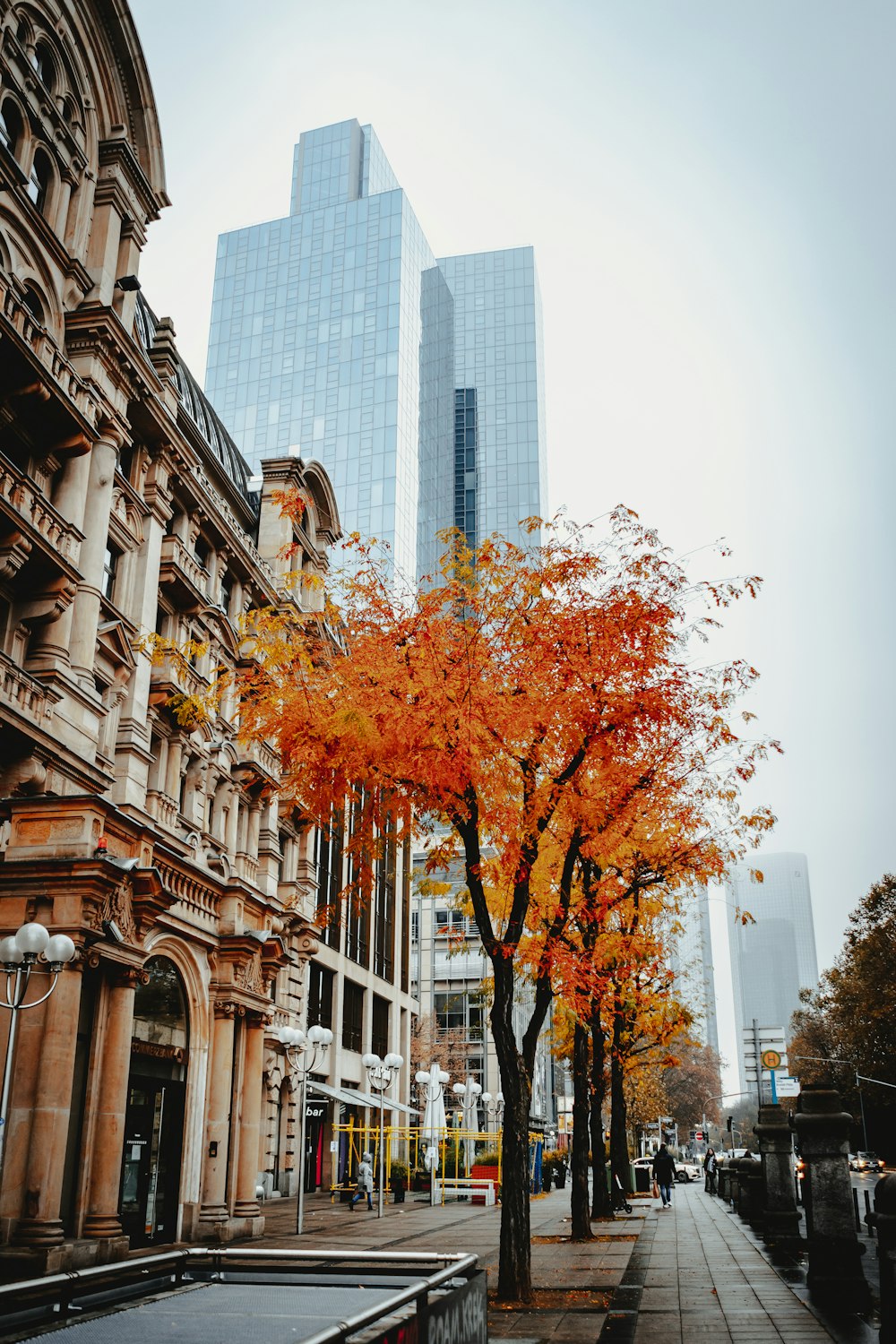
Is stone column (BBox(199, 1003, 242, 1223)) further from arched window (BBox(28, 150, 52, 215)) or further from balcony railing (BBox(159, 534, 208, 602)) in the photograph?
arched window (BBox(28, 150, 52, 215))

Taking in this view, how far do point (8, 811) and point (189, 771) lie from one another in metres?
9.18

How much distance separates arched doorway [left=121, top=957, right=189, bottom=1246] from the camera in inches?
832

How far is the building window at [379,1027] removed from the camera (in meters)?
52.4

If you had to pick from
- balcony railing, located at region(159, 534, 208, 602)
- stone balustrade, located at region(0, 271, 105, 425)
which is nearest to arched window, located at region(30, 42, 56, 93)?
stone balustrade, located at region(0, 271, 105, 425)

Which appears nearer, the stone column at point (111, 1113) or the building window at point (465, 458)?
the stone column at point (111, 1113)

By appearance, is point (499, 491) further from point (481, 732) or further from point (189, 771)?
point (481, 732)

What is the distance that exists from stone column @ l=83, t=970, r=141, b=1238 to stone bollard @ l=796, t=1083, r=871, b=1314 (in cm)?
1109

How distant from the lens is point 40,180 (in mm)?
21844

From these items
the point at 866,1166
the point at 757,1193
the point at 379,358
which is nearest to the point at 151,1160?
the point at 757,1193

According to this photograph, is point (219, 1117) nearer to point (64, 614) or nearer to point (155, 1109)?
point (155, 1109)

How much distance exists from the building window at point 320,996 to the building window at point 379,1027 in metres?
7.26

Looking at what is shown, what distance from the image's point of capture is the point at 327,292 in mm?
145125

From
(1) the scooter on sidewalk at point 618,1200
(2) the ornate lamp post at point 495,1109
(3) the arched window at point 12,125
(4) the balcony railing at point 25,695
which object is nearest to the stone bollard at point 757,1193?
(1) the scooter on sidewalk at point 618,1200

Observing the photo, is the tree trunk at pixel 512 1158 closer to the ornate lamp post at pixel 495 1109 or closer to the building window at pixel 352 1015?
the building window at pixel 352 1015
